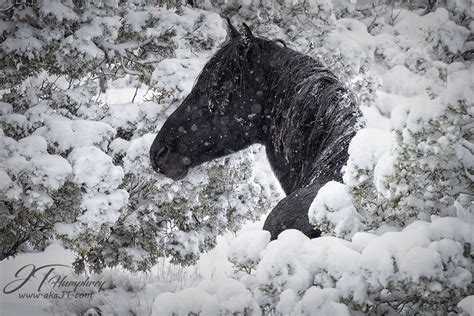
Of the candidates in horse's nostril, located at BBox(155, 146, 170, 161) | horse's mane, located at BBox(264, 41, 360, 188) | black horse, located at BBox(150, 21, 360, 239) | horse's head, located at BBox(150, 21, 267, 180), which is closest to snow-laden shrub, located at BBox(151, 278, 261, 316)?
black horse, located at BBox(150, 21, 360, 239)

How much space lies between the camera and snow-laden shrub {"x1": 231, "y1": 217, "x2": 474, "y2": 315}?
3.10 ft

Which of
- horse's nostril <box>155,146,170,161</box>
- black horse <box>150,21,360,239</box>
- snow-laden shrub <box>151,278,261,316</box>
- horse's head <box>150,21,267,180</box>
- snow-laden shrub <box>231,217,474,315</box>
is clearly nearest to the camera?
snow-laden shrub <box>231,217,474,315</box>

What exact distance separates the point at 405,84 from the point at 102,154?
291 centimetres

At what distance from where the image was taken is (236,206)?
17.1 feet

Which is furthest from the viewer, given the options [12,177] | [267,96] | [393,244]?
[12,177]

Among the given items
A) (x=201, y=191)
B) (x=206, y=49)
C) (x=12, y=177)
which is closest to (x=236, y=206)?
(x=201, y=191)

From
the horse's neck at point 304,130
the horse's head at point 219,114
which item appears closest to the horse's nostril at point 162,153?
the horse's head at point 219,114

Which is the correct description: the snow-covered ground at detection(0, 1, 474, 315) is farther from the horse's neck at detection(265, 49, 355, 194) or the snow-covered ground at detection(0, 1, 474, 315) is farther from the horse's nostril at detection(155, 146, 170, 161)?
the horse's nostril at detection(155, 146, 170, 161)

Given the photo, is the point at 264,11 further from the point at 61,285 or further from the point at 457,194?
the point at 457,194

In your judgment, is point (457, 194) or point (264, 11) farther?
point (264, 11)

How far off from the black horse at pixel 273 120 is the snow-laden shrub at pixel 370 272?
53 centimetres

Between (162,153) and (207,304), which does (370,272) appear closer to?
(207,304)

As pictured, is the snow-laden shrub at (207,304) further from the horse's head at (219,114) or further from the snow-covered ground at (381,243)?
the horse's head at (219,114)

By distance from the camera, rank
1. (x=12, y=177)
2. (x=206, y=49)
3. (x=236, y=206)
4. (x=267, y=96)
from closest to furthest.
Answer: (x=267, y=96), (x=12, y=177), (x=206, y=49), (x=236, y=206)
